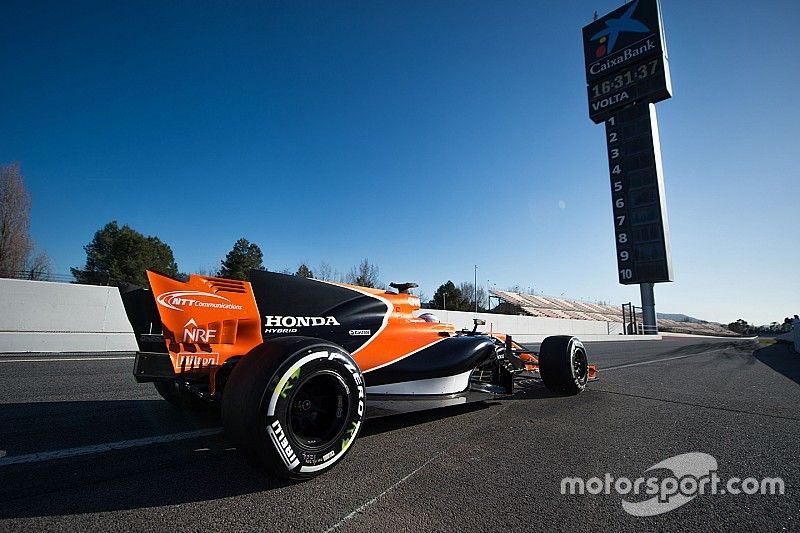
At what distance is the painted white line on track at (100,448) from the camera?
239 cm

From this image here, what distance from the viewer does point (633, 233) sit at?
38094 mm

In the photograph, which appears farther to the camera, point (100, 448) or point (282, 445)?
point (100, 448)

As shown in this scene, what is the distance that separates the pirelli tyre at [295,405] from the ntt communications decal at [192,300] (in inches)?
27.5

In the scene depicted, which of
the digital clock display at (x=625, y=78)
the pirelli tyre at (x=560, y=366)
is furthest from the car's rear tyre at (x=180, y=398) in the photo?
the digital clock display at (x=625, y=78)

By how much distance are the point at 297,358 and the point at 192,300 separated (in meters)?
1.03

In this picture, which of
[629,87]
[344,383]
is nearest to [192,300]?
[344,383]

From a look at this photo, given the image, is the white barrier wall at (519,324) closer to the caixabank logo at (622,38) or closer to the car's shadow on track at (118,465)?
the car's shadow on track at (118,465)

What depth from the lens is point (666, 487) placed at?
2.28 m

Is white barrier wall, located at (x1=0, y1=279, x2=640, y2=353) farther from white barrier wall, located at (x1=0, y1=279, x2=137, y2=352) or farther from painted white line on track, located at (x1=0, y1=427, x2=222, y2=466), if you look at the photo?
painted white line on track, located at (x1=0, y1=427, x2=222, y2=466)

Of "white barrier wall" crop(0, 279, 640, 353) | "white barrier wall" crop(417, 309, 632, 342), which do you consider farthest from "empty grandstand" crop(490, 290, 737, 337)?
"white barrier wall" crop(0, 279, 640, 353)

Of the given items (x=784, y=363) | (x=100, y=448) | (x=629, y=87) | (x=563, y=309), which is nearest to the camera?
(x=100, y=448)

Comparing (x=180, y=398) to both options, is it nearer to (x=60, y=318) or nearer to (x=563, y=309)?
(x=60, y=318)

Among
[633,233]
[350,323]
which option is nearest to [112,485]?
[350,323]

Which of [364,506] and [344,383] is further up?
[344,383]
